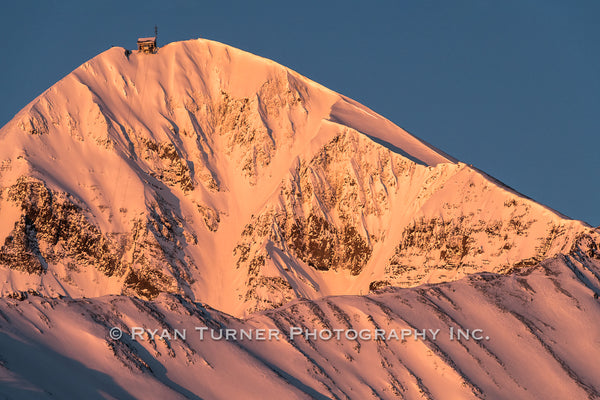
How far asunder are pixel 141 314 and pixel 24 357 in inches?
1038

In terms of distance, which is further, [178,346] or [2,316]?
[178,346]

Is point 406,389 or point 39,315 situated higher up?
point 406,389

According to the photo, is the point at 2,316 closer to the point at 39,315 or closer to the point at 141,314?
the point at 39,315

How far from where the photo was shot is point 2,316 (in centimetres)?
17262

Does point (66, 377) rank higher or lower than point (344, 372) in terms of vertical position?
lower

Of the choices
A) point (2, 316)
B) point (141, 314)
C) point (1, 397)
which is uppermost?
point (141, 314)

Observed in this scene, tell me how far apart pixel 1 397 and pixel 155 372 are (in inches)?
1168

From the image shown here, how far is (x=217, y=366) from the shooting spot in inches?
7279

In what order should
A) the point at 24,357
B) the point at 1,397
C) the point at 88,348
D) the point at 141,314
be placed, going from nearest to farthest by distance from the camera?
the point at 1,397
the point at 24,357
the point at 88,348
the point at 141,314

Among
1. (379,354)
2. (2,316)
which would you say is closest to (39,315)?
(2,316)

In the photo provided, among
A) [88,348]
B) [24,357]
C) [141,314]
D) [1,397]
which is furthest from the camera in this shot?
[141,314]

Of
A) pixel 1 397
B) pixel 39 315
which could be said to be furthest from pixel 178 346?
pixel 1 397

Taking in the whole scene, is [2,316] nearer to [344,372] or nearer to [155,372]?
[155,372]

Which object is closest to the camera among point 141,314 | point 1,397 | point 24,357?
point 1,397
